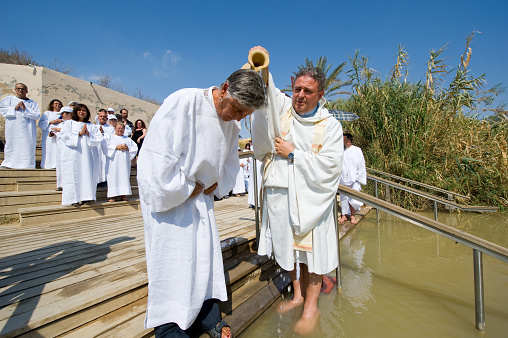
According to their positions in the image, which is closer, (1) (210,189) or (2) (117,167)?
(1) (210,189)

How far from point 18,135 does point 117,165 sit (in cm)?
239

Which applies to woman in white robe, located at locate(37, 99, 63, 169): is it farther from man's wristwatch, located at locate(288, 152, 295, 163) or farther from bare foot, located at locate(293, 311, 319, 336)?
bare foot, located at locate(293, 311, 319, 336)

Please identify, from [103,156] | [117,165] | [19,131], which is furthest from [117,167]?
[19,131]

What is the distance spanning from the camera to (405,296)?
2658 mm

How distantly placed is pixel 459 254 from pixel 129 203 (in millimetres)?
5574

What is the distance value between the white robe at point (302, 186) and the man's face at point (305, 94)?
8cm

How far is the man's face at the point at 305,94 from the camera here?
84.0 inches

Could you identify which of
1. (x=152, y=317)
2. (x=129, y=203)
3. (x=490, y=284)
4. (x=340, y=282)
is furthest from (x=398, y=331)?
(x=129, y=203)

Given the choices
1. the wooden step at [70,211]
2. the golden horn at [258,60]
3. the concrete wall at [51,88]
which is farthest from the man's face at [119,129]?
the concrete wall at [51,88]

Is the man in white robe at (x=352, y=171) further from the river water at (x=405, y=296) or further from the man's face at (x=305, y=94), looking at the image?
the man's face at (x=305, y=94)

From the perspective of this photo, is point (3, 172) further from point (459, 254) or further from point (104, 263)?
point (459, 254)

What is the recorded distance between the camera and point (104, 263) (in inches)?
92.1

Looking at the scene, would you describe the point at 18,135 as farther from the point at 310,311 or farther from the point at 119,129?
the point at 310,311

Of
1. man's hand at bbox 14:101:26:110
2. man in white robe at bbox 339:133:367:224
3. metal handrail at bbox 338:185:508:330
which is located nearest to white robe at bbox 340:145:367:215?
man in white robe at bbox 339:133:367:224
